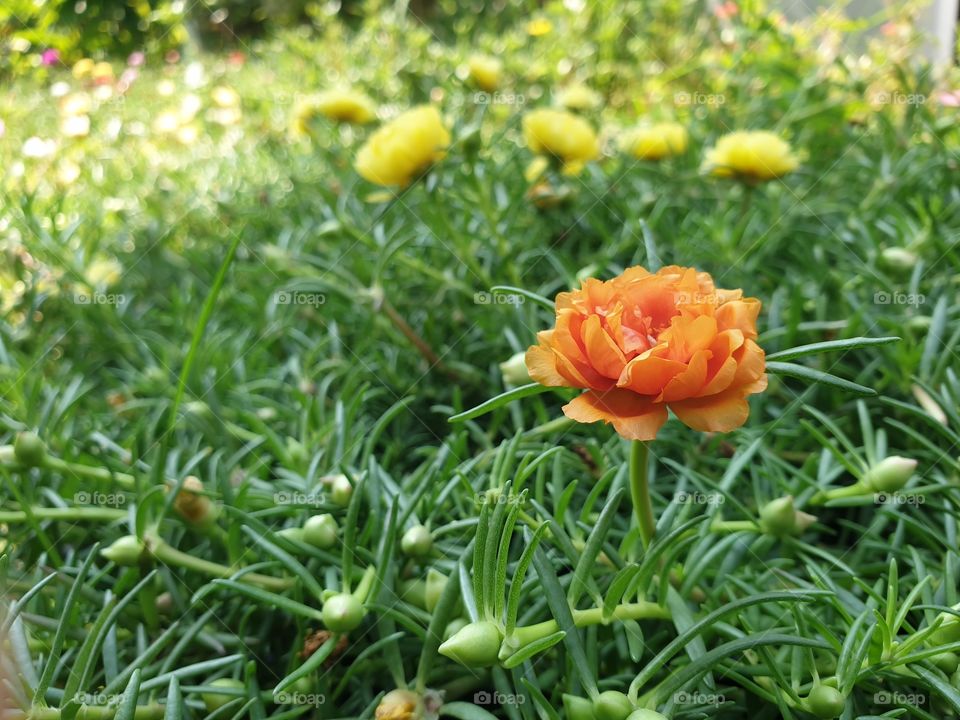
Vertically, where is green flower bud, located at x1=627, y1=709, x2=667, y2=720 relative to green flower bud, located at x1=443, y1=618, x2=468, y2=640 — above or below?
above

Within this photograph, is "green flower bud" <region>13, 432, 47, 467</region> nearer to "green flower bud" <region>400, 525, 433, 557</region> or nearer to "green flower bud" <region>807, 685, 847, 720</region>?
"green flower bud" <region>400, 525, 433, 557</region>

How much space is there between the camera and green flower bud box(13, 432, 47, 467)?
59 centimetres

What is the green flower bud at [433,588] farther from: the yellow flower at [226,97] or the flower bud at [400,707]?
the yellow flower at [226,97]

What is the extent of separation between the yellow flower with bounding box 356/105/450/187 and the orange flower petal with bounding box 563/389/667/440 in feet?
1.79

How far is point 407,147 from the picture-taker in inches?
33.4

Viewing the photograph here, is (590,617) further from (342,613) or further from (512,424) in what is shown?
(512,424)

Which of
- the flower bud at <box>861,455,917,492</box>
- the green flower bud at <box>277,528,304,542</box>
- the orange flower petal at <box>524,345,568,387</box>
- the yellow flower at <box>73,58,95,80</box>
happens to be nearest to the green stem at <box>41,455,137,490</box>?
the green flower bud at <box>277,528,304,542</box>

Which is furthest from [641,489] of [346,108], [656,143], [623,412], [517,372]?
[346,108]

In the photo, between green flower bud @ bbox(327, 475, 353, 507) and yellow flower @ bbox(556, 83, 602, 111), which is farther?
yellow flower @ bbox(556, 83, 602, 111)

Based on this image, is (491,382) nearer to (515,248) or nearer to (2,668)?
(515,248)

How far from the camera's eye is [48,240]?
1027 mm

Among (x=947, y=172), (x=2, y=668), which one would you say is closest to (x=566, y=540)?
(x=2, y=668)

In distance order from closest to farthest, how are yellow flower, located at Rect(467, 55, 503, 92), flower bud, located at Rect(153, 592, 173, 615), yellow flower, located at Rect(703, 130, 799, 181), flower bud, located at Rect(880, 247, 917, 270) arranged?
flower bud, located at Rect(153, 592, 173, 615) < flower bud, located at Rect(880, 247, 917, 270) < yellow flower, located at Rect(703, 130, 799, 181) < yellow flower, located at Rect(467, 55, 503, 92)

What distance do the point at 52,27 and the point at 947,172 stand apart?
2330 mm
